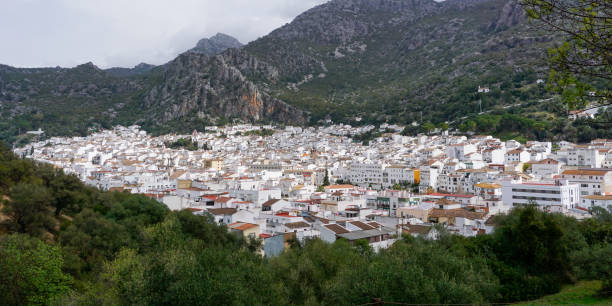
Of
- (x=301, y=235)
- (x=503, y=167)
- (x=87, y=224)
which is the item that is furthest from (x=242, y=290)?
(x=503, y=167)

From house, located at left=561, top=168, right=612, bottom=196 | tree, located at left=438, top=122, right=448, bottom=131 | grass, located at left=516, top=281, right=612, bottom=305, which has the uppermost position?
tree, located at left=438, top=122, right=448, bottom=131

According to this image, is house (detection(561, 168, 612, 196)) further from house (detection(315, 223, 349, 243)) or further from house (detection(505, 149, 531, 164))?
house (detection(315, 223, 349, 243))

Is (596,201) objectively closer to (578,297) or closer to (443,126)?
(578,297)

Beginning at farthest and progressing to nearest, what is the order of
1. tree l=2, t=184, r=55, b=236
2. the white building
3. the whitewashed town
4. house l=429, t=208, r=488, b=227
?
the white building < the whitewashed town < house l=429, t=208, r=488, b=227 < tree l=2, t=184, r=55, b=236

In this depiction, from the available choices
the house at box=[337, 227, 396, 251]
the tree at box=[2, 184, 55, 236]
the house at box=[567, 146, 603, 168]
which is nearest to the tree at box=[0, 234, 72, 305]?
the tree at box=[2, 184, 55, 236]

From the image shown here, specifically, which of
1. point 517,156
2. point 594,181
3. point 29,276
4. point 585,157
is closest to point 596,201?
point 594,181

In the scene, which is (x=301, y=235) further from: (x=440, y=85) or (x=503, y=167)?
(x=440, y=85)

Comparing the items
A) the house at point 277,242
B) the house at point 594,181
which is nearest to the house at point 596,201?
the house at point 594,181

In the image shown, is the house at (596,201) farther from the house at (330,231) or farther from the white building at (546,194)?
the house at (330,231)
